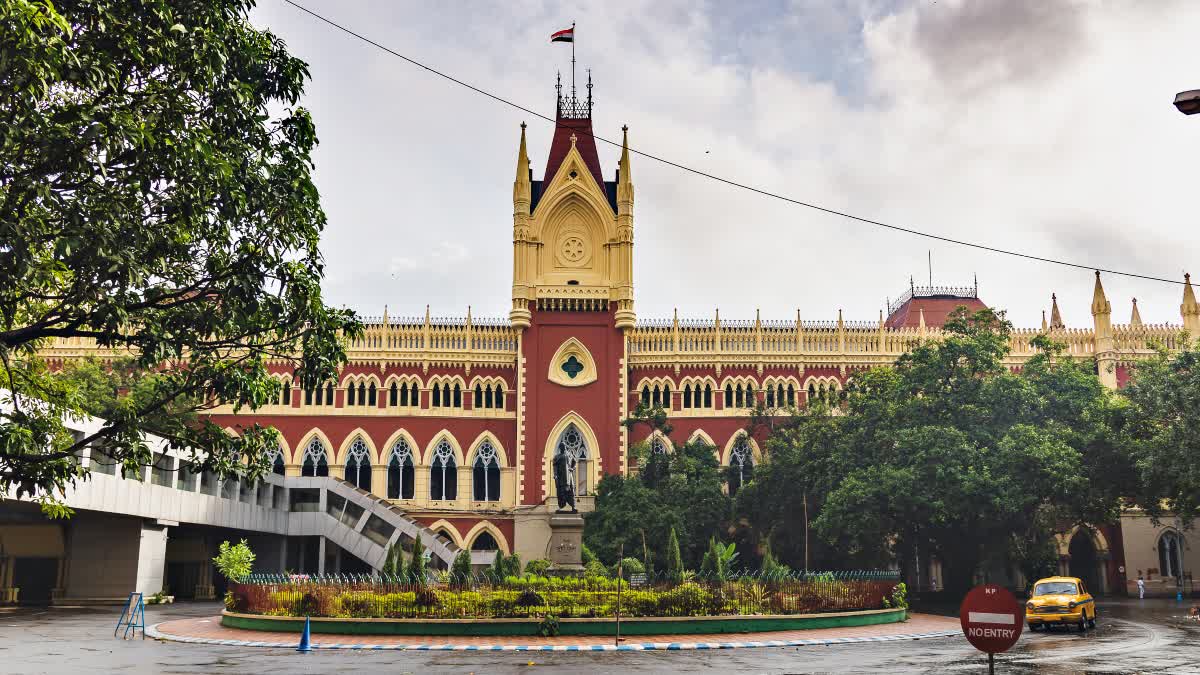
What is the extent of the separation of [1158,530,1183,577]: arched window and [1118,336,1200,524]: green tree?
30.9 ft

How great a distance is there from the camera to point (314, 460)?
48.6 meters

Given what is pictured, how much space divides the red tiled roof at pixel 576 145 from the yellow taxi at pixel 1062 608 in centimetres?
3098

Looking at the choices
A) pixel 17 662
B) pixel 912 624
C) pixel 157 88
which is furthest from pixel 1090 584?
pixel 157 88

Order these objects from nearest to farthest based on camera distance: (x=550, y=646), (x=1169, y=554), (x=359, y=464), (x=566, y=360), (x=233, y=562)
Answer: (x=550, y=646)
(x=233, y=562)
(x=1169, y=554)
(x=359, y=464)
(x=566, y=360)

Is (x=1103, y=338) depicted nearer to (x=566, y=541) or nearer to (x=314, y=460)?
(x=566, y=541)

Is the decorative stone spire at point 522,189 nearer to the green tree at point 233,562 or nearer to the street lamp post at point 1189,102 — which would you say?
the green tree at point 233,562

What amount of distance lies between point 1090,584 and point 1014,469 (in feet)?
59.4

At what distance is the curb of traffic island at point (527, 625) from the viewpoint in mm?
23000

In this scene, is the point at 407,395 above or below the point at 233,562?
above

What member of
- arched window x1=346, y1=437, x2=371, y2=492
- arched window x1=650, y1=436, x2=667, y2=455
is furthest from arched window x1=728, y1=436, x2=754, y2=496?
arched window x1=346, y1=437, x2=371, y2=492

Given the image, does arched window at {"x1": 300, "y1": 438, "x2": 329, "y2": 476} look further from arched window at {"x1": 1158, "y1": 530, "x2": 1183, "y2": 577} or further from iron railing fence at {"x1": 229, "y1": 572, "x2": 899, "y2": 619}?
arched window at {"x1": 1158, "y1": 530, "x2": 1183, "y2": 577}

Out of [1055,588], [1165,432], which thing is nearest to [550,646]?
[1055,588]

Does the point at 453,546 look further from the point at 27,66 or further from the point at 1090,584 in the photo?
the point at 27,66

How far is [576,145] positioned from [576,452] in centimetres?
1523
